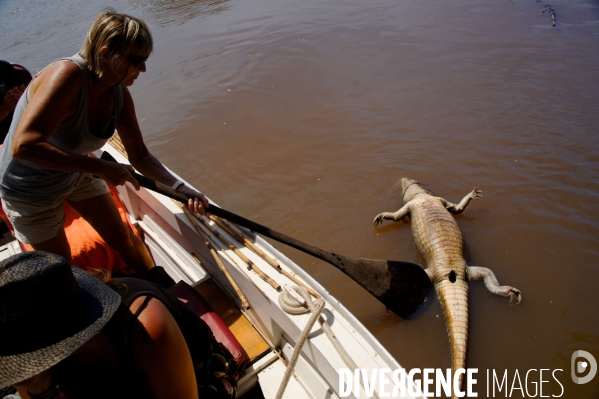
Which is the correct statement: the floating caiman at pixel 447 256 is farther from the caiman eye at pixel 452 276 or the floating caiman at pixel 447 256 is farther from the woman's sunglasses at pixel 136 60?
the woman's sunglasses at pixel 136 60

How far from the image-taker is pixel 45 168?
2654 mm

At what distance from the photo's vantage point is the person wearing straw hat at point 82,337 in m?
1.28

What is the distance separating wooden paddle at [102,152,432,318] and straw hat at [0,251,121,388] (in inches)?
64.6

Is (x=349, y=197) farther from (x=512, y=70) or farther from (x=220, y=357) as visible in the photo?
(x=512, y=70)

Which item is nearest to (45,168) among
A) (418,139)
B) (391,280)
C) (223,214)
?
(223,214)

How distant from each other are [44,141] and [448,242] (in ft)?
13.0

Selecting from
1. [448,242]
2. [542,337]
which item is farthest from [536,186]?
[542,337]

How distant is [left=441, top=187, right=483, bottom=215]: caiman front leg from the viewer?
16.8ft

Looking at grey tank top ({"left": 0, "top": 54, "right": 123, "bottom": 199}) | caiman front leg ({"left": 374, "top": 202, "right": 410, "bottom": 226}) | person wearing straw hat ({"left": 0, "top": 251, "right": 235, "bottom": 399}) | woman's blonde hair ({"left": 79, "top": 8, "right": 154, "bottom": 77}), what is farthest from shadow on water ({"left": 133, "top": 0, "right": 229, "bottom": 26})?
person wearing straw hat ({"left": 0, "top": 251, "right": 235, "bottom": 399})

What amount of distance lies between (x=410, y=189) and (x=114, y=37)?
4.11m

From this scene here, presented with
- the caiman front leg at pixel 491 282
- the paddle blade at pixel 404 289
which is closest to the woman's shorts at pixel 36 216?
the paddle blade at pixel 404 289

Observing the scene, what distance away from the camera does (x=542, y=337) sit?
370 cm

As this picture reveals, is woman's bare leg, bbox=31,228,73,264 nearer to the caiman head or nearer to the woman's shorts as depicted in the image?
the woman's shorts

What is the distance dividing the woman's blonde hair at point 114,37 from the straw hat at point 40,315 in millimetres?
1404
